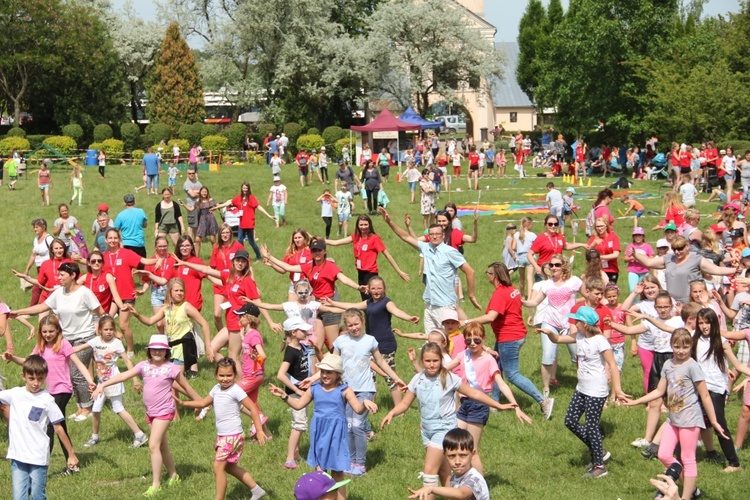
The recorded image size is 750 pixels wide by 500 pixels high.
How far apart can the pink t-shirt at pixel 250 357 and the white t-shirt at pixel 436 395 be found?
247 cm

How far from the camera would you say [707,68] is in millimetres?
41438

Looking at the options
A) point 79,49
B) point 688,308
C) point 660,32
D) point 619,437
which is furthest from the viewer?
point 79,49

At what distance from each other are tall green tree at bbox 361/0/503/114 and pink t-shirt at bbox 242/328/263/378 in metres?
47.1

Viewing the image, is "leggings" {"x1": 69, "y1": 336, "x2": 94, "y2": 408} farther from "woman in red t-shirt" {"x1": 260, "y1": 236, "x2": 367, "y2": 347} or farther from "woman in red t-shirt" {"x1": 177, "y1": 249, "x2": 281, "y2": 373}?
"woman in red t-shirt" {"x1": 260, "y1": 236, "x2": 367, "y2": 347}

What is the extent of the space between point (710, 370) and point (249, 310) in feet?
16.0

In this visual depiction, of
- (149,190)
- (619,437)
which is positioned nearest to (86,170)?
(149,190)

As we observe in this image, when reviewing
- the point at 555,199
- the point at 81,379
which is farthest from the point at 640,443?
the point at 555,199

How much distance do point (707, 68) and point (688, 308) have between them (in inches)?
1358

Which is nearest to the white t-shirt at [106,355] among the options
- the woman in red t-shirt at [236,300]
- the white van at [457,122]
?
the woman in red t-shirt at [236,300]

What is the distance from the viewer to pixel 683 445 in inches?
332

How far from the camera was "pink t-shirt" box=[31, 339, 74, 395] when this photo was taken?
962cm

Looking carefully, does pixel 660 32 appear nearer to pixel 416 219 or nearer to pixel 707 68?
pixel 707 68

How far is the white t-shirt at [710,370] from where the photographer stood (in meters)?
9.34

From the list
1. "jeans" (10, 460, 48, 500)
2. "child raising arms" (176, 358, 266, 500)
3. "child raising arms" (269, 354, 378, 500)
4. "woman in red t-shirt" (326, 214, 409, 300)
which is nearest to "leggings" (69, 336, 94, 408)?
"jeans" (10, 460, 48, 500)
